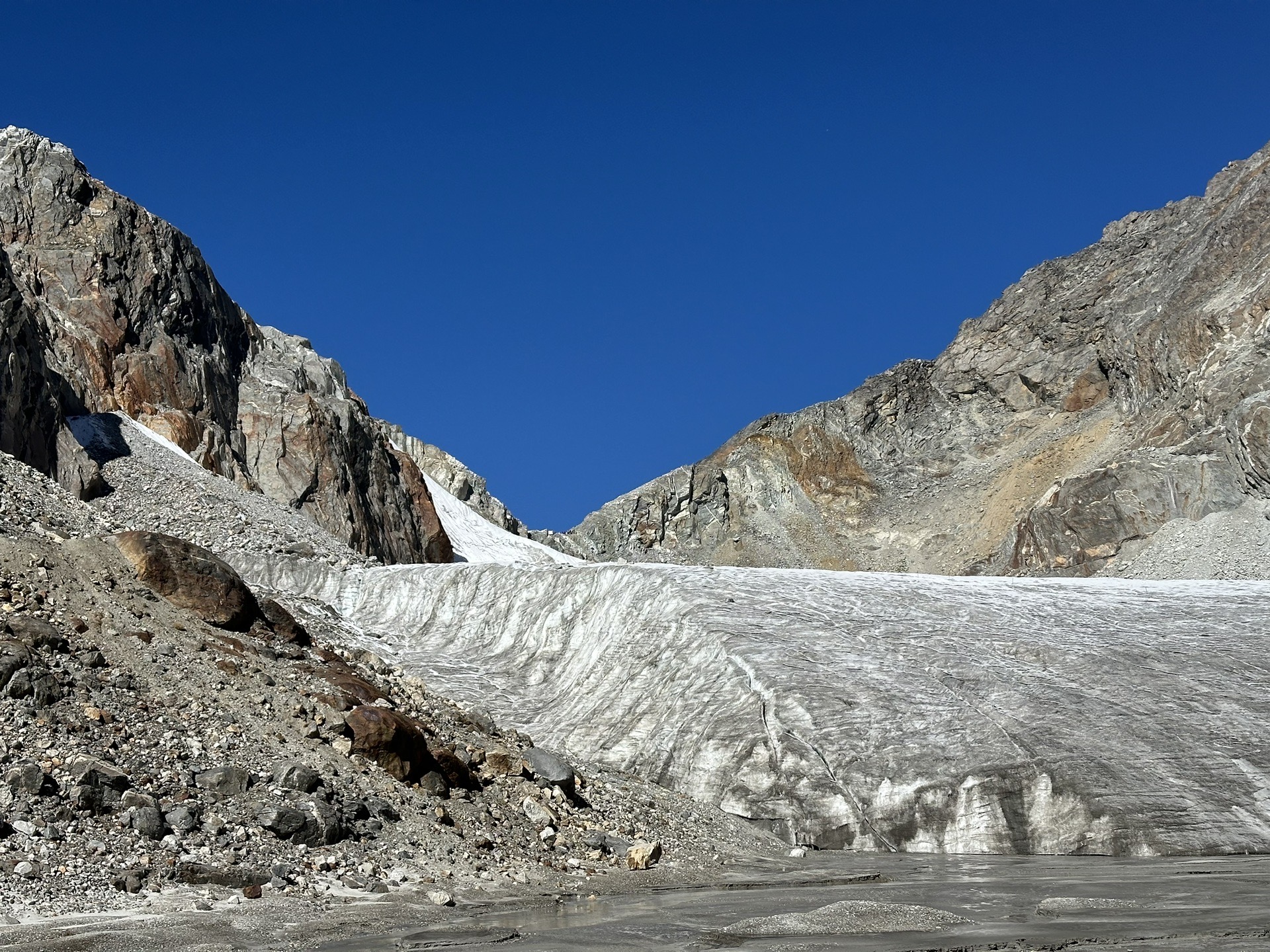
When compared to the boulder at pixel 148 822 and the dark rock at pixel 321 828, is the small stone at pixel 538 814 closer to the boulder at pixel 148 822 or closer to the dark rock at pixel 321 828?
the dark rock at pixel 321 828

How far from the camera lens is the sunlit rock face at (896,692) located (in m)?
17.4

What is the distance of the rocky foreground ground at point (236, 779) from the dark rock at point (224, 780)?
0.02 meters

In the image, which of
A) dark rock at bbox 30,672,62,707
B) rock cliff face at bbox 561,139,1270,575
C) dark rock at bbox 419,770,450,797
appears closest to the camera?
dark rock at bbox 30,672,62,707

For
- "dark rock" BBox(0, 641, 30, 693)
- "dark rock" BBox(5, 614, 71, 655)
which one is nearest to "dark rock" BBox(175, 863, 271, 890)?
"dark rock" BBox(0, 641, 30, 693)

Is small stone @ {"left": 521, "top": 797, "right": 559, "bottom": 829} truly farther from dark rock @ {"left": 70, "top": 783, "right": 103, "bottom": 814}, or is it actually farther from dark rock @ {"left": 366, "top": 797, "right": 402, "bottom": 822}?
dark rock @ {"left": 70, "top": 783, "right": 103, "bottom": 814}

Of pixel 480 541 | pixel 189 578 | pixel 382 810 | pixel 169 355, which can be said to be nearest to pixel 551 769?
pixel 382 810

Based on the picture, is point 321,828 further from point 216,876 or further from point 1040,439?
point 1040,439

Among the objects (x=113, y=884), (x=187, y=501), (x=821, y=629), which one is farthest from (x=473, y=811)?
(x=187, y=501)

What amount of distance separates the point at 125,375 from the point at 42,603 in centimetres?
3378

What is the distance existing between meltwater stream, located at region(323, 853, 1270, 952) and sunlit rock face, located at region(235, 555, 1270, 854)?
2.12 metres

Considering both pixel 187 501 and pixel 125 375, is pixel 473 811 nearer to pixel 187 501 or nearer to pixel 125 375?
pixel 187 501

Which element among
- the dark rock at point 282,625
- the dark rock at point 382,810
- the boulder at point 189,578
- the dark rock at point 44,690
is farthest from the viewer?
the dark rock at point 282,625

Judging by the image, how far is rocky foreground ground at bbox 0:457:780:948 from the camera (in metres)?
11.8

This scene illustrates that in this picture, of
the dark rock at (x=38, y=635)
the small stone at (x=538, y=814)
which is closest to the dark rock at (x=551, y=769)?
the small stone at (x=538, y=814)
